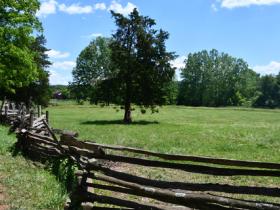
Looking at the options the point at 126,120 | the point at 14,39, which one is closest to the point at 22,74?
the point at 14,39

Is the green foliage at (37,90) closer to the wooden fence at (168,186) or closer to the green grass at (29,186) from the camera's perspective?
the green grass at (29,186)

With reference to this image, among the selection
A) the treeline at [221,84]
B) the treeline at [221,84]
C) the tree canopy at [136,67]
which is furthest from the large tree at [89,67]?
the tree canopy at [136,67]

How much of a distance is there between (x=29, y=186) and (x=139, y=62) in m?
31.5

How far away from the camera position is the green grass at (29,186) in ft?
30.1

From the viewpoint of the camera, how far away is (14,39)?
3184 cm

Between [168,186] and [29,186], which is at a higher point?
[168,186]

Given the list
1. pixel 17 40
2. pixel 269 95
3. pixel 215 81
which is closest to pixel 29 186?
pixel 17 40

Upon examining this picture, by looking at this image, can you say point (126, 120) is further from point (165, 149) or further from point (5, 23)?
point (165, 149)

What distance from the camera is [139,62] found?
41656 millimetres

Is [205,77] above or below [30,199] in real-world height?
above

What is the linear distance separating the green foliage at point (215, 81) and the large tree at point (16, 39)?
A: 92.6m

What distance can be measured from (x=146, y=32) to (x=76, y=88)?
60.2 metres

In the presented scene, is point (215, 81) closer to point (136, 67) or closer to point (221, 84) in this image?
point (221, 84)

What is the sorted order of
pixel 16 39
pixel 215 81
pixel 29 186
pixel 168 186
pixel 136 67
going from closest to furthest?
1. pixel 168 186
2. pixel 29 186
3. pixel 16 39
4. pixel 136 67
5. pixel 215 81
